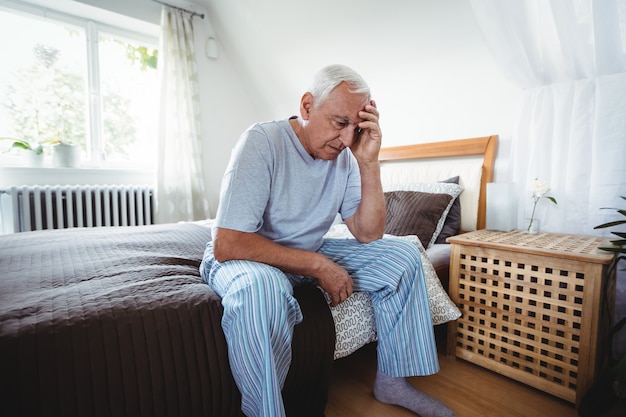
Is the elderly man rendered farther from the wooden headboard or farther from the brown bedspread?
the wooden headboard

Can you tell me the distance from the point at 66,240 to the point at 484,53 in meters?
2.33

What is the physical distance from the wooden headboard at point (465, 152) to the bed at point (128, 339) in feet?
3.70

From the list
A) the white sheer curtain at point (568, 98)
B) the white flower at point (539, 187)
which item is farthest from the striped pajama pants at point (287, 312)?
the white sheer curtain at point (568, 98)

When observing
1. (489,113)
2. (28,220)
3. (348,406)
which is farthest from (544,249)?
(28,220)

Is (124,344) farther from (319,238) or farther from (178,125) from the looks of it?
(178,125)

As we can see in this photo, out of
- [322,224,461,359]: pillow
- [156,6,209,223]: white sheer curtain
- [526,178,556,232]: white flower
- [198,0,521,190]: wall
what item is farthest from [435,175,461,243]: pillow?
[156,6,209,223]: white sheer curtain

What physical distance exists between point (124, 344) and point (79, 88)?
3.00 metres

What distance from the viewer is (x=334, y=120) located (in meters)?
1.03

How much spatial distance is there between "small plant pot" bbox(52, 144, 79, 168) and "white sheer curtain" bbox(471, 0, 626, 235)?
2.98 metres

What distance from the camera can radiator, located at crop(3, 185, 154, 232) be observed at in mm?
2486

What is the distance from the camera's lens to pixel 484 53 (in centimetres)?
186

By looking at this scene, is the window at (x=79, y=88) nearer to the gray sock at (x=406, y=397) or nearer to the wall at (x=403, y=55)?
the wall at (x=403, y=55)

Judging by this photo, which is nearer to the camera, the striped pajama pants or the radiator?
the striped pajama pants

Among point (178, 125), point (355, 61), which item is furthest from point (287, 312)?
point (178, 125)
